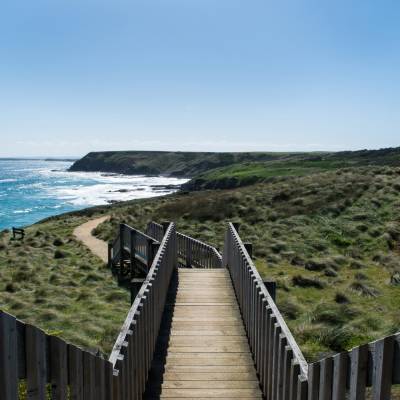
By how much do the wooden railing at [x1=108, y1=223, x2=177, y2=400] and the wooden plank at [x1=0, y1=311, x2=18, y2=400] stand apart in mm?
1737

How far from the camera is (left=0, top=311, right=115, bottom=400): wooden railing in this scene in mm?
2363

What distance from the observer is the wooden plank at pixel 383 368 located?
2.78 metres

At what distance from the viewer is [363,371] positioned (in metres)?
2.98

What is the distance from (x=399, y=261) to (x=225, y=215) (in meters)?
14.5

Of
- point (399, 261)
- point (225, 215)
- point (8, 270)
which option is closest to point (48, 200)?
point (225, 215)

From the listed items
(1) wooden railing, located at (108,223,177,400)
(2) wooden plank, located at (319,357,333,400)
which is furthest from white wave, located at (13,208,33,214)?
(2) wooden plank, located at (319,357,333,400)

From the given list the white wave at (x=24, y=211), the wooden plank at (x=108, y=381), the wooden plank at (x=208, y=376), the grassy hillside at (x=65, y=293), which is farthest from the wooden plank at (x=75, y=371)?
the white wave at (x=24, y=211)

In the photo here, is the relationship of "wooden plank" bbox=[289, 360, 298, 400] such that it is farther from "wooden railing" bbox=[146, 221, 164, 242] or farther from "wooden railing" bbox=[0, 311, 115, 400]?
"wooden railing" bbox=[146, 221, 164, 242]

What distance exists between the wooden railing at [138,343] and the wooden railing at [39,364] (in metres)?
0.84

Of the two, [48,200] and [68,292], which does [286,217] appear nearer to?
[68,292]

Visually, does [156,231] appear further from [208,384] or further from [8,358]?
[8,358]

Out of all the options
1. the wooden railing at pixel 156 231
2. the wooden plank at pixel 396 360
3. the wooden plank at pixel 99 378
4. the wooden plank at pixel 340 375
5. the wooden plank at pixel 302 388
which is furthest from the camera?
the wooden railing at pixel 156 231

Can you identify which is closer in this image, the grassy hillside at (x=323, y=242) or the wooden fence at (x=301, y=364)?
the wooden fence at (x=301, y=364)

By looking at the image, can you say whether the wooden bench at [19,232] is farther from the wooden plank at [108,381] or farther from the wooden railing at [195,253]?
the wooden plank at [108,381]
